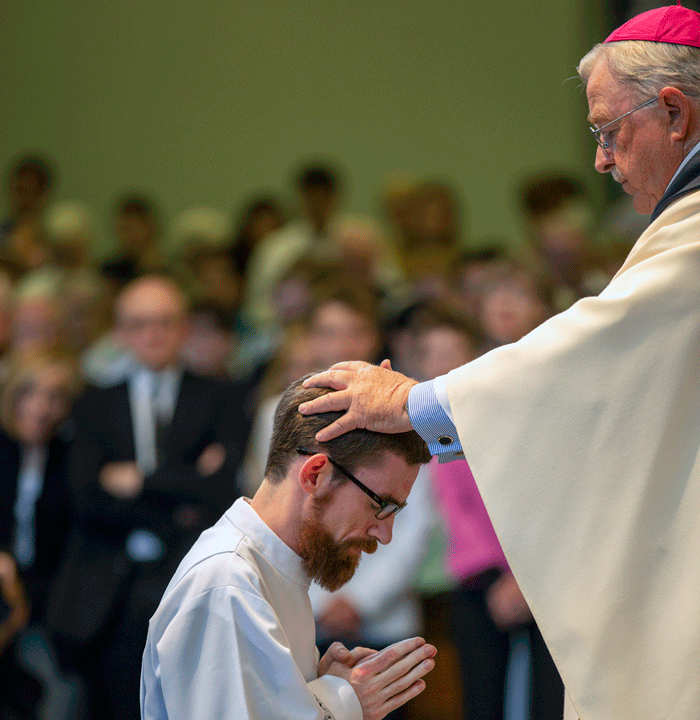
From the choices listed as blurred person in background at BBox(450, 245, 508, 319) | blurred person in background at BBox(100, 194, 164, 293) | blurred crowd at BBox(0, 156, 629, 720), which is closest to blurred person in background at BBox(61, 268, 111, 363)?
blurred crowd at BBox(0, 156, 629, 720)

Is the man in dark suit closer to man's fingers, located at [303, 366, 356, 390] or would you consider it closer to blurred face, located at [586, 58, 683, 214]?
man's fingers, located at [303, 366, 356, 390]

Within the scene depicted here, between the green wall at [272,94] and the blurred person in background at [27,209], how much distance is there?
47.6 inches

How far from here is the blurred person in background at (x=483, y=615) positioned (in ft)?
13.0

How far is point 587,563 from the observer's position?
7.06 feet

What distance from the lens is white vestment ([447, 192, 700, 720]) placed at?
2133 mm

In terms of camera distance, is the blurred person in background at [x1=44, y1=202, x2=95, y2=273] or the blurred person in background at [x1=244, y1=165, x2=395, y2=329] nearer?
the blurred person in background at [x1=244, y1=165, x2=395, y2=329]

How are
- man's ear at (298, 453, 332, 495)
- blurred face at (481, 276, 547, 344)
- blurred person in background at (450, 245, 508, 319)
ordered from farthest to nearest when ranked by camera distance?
blurred person in background at (450, 245, 508, 319) → blurred face at (481, 276, 547, 344) → man's ear at (298, 453, 332, 495)

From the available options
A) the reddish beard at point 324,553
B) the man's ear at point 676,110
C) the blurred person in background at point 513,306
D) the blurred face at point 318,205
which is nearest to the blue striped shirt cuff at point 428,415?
the reddish beard at point 324,553

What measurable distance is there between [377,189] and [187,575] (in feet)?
24.6

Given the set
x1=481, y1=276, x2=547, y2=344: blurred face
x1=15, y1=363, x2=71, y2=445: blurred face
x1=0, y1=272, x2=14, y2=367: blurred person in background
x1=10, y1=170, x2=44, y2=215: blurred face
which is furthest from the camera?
x1=10, y1=170, x2=44, y2=215: blurred face

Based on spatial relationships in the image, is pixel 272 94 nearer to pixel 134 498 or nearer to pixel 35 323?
pixel 35 323

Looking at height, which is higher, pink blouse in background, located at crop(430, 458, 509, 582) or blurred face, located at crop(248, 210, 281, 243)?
blurred face, located at crop(248, 210, 281, 243)

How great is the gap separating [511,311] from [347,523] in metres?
2.57

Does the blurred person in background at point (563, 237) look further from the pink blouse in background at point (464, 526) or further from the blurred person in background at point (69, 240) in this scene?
the blurred person in background at point (69, 240)
